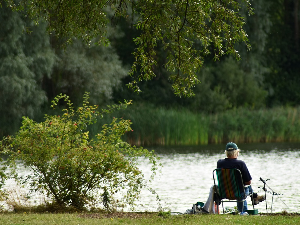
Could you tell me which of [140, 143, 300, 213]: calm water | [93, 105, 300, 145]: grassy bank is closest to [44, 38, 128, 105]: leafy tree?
[93, 105, 300, 145]: grassy bank

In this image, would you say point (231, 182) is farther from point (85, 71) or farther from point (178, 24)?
point (85, 71)

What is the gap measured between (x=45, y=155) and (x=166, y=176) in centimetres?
785

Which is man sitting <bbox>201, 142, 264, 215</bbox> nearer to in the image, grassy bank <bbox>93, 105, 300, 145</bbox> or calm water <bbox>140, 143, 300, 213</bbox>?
calm water <bbox>140, 143, 300, 213</bbox>

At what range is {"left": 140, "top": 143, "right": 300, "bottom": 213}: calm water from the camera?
1255 cm

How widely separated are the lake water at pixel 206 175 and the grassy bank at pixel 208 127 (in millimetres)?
1198

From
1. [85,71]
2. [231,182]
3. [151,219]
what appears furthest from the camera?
Result: [85,71]

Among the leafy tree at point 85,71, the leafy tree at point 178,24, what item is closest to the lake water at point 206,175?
the leafy tree at point 178,24

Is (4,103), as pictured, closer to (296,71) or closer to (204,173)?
(204,173)

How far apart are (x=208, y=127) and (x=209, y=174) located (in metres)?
11.2

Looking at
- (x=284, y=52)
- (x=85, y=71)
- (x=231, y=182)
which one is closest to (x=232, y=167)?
(x=231, y=182)

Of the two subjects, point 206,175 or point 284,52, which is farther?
point 284,52

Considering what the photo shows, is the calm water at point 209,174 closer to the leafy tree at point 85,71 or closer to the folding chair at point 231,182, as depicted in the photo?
the folding chair at point 231,182

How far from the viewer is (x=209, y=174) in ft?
60.2

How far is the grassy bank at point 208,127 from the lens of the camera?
28172mm
